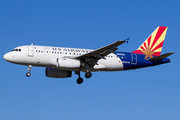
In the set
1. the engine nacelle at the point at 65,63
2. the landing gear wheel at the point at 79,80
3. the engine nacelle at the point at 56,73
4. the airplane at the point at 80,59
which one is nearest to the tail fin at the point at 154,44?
the airplane at the point at 80,59

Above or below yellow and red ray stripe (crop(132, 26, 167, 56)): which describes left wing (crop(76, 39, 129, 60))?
below

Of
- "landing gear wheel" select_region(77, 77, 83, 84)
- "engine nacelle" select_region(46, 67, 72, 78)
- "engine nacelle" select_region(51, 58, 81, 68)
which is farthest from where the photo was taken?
"landing gear wheel" select_region(77, 77, 83, 84)

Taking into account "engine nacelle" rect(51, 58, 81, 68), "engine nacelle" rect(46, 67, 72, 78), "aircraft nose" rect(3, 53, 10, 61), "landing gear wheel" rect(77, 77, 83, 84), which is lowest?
"landing gear wheel" rect(77, 77, 83, 84)

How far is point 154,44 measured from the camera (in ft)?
155

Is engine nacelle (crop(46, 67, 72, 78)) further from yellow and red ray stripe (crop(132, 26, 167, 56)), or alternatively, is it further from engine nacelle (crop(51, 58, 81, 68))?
yellow and red ray stripe (crop(132, 26, 167, 56))

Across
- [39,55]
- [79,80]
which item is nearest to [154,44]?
[79,80]

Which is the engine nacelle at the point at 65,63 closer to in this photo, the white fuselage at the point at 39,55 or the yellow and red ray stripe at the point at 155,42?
the white fuselage at the point at 39,55

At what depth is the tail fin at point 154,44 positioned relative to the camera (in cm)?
4591

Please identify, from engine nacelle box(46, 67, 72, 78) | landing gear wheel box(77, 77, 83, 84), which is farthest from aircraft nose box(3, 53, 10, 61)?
landing gear wheel box(77, 77, 83, 84)

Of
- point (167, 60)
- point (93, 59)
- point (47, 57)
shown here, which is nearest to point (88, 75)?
point (93, 59)

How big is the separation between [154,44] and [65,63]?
579 inches

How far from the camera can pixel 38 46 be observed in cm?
4069

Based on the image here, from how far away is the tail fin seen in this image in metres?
45.9

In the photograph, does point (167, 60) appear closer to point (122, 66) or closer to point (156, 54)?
point (156, 54)
